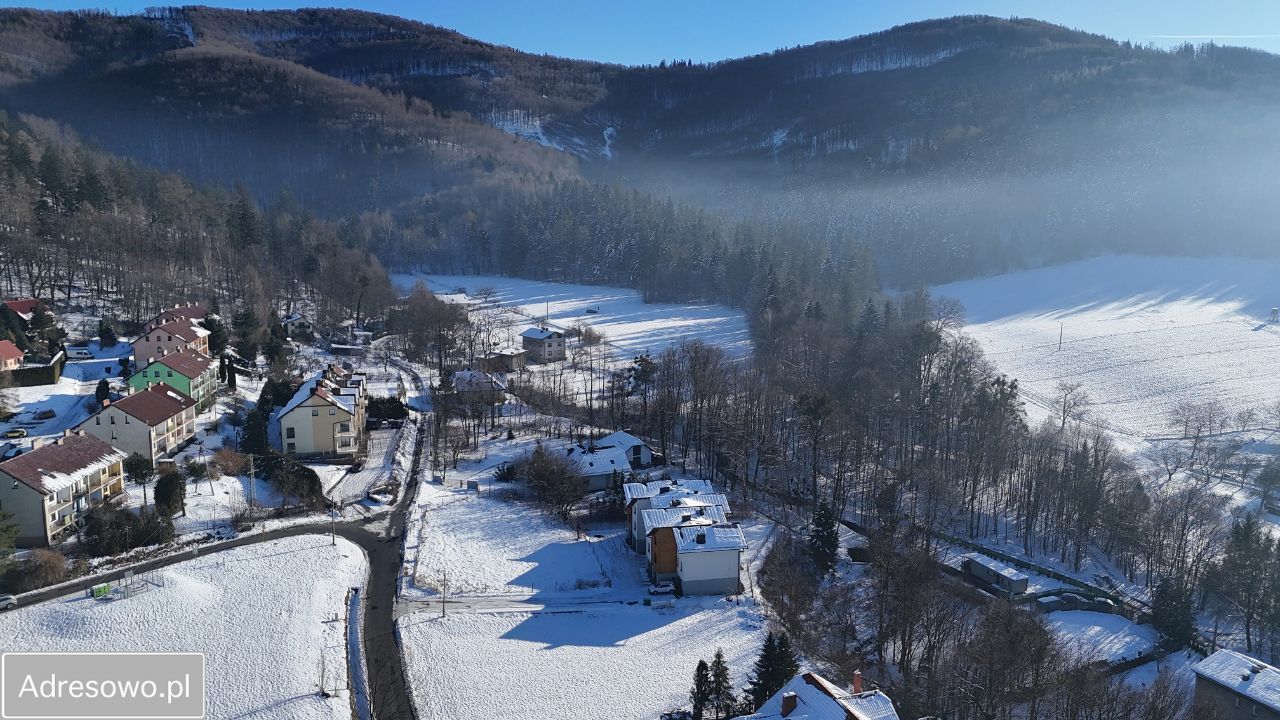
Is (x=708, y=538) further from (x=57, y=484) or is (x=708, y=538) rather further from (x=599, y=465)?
(x=57, y=484)

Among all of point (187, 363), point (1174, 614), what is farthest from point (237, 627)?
point (1174, 614)

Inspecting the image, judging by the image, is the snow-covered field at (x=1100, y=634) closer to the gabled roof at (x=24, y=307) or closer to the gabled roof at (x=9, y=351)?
the gabled roof at (x=9, y=351)

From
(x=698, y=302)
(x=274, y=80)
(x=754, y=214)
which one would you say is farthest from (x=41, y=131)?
(x=754, y=214)

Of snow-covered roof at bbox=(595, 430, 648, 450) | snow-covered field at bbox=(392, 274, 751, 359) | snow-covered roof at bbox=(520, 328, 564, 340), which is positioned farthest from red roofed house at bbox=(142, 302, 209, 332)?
snow-covered roof at bbox=(595, 430, 648, 450)

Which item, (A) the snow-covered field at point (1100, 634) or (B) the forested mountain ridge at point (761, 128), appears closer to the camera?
(A) the snow-covered field at point (1100, 634)

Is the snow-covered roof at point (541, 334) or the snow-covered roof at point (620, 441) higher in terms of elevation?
the snow-covered roof at point (541, 334)

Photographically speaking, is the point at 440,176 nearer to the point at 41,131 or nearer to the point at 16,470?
the point at 41,131

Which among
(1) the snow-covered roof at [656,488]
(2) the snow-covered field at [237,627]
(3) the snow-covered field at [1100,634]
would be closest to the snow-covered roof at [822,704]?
(2) the snow-covered field at [237,627]
